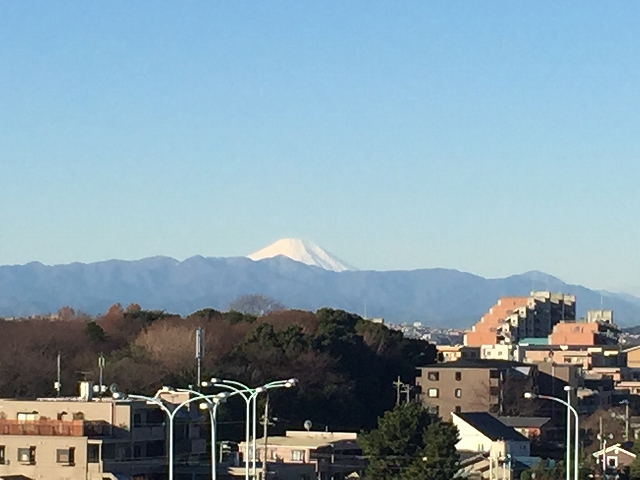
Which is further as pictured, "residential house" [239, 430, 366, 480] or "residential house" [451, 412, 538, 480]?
"residential house" [451, 412, 538, 480]

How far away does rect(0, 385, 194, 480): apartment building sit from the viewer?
127ft

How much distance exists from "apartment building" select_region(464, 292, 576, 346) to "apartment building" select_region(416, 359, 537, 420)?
175 feet

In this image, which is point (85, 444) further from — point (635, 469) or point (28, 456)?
point (635, 469)

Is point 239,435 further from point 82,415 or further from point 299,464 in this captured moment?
point 82,415

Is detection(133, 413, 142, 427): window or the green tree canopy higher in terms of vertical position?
detection(133, 413, 142, 427): window

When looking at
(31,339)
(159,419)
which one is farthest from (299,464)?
(31,339)

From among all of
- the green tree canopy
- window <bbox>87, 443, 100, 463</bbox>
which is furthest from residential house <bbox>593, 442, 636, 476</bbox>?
window <bbox>87, 443, 100, 463</bbox>

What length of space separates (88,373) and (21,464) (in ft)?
66.3

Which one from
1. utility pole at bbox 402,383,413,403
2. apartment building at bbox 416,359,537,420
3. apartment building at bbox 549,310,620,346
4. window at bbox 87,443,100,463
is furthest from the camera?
apartment building at bbox 549,310,620,346

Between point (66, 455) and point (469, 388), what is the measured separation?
1291 inches

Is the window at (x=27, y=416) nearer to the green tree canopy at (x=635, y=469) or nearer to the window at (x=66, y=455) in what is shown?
the window at (x=66, y=455)

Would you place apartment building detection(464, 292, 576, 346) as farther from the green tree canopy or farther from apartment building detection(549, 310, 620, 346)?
the green tree canopy

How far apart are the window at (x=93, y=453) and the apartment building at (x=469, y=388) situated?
30581 mm

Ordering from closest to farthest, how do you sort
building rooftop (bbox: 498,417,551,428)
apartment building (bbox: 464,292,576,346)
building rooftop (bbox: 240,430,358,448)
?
building rooftop (bbox: 240,430,358,448), building rooftop (bbox: 498,417,551,428), apartment building (bbox: 464,292,576,346)
